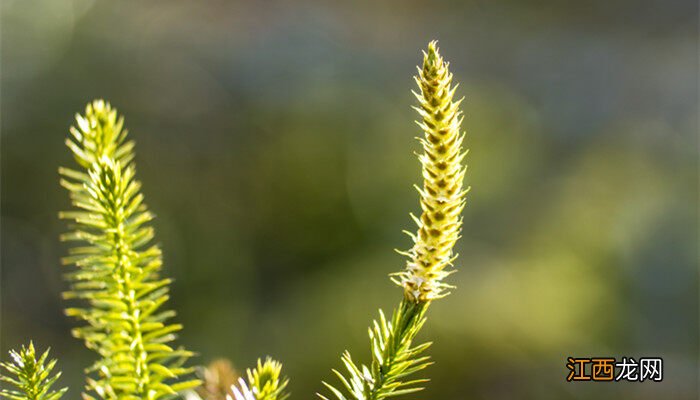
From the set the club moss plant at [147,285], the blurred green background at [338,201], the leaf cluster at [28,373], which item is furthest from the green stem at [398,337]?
the blurred green background at [338,201]

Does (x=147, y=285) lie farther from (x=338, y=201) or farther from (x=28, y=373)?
(x=338, y=201)

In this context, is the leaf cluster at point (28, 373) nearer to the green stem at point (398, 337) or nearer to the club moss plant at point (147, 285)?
the club moss plant at point (147, 285)

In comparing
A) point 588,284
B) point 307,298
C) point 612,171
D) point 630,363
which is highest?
point 612,171

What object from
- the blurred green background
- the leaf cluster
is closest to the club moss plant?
the leaf cluster

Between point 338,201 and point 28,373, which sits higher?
point 338,201

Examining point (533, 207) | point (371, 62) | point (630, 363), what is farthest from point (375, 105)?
point (630, 363)

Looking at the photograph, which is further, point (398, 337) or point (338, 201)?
point (338, 201)

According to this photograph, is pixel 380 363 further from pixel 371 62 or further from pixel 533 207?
pixel 371 62

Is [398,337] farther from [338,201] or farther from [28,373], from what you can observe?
[338,201]

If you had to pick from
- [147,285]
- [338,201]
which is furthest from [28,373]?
[338,201]

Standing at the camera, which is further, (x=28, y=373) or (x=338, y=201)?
(x=338, y=201)
